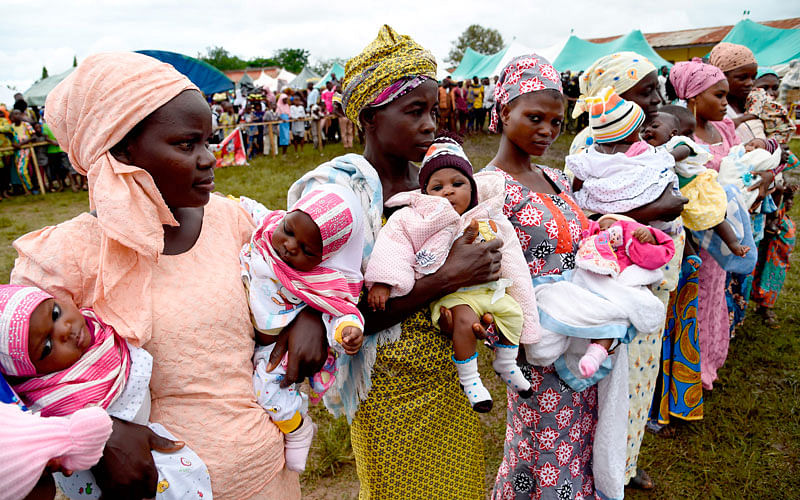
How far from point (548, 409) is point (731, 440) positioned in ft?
6.43

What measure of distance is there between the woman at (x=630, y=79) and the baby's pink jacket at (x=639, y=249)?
907 mm

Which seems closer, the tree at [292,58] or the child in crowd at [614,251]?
the child in crowd at [614,251]

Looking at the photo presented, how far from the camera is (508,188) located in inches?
82.2

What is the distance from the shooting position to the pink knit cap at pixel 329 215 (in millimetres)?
1453

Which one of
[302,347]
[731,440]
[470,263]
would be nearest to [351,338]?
[302,347]

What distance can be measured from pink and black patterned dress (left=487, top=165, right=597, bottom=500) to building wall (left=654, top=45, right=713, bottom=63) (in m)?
23.2

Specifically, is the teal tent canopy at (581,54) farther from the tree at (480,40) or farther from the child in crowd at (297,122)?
the tree at (480,40)

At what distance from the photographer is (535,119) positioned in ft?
6.89

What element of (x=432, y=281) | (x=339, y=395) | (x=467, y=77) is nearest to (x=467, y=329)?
(x=432, y=281)

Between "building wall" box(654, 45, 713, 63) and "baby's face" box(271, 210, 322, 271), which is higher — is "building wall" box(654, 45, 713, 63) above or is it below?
below

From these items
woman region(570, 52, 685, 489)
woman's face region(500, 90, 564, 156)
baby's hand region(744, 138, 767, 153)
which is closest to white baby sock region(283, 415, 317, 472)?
woman's face region(500, 90, 564, 156)

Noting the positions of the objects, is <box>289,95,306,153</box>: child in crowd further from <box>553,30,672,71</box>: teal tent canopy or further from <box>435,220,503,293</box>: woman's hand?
<box>435,220,503,293</box>: woman's hand

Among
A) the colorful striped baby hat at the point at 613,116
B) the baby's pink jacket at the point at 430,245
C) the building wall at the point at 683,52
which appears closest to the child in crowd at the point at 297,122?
the colorful striped baby hat at the point at 613,116

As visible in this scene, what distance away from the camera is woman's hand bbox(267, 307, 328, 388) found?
4.99 ft
